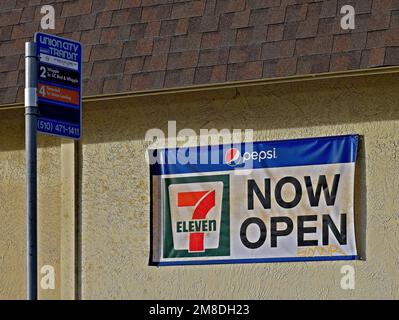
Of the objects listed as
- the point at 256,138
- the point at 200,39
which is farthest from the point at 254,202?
the point at 200,39

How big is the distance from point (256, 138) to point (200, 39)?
135 cm

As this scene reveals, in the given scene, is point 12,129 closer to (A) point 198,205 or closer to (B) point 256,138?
(A) point 198,205

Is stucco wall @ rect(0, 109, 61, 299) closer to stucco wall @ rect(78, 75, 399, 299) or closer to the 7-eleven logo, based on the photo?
stucco wall @ rect(78, 75, 399, 299)

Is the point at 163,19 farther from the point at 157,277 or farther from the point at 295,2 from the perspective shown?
the point at 157,277

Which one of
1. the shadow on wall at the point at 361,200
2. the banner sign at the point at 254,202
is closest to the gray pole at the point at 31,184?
the banner sign at the point at 254,202

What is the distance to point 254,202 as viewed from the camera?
1273cm

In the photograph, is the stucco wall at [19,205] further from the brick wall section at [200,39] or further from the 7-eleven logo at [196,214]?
the 7-eleven logo at [196,214]

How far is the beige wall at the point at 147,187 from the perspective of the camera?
12.0 meters

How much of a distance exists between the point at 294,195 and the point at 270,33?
1.87m

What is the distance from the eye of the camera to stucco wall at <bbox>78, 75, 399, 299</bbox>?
12.0 meters
